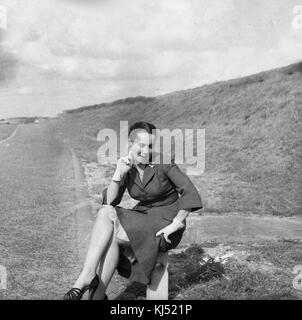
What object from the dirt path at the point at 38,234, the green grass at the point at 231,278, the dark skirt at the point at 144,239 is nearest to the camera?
the dark skirt at the point at 144,239

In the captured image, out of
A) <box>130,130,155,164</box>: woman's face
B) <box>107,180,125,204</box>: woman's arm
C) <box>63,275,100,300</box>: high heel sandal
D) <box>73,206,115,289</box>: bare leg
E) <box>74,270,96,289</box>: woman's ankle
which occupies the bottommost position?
<box>63,275,100,300</box>: high heel sandal

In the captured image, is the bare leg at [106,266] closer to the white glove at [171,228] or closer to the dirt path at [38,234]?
the white glove at [171,228]

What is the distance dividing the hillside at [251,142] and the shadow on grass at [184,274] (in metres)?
3.19

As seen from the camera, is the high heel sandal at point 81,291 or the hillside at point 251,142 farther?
the hillside at point 251,142

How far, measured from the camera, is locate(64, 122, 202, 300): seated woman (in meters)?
4.16

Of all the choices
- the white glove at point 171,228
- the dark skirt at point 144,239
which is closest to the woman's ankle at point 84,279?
the dark skirt at point 144,239

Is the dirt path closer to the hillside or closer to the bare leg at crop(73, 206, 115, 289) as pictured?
the bare leg at crop(73, 206, 115, 289)

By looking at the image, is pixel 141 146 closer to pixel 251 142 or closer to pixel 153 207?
pixel 153 207

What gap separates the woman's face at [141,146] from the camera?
14.3 feet

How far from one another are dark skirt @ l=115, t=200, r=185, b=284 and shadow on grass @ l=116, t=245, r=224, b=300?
2.09 ft

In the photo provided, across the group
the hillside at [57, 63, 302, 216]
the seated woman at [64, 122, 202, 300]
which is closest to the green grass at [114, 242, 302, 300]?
the seated woman at [64, 122, 202, 300]

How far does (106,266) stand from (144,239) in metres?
0.39

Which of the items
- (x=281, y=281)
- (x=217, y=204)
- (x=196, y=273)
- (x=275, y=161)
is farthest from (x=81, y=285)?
(x=275, y=161)

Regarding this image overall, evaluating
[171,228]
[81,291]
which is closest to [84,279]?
[81,291]
